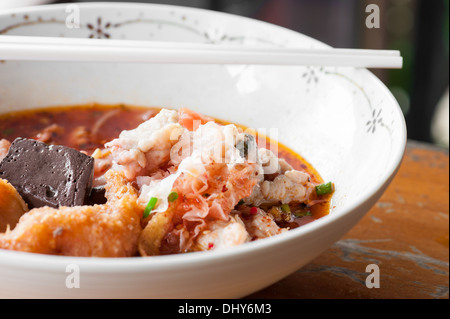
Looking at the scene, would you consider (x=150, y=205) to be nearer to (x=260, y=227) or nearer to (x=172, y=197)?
(x=172, y=197)

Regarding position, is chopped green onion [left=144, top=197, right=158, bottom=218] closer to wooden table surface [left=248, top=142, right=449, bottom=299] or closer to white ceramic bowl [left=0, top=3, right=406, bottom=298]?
white ceramic bowl [left=0, top=3, right=406, bottom=298]

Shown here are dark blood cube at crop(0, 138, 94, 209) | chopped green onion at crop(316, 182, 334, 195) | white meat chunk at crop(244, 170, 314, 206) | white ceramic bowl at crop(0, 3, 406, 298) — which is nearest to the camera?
white ceramic bowl at crop(0, 3, 406, 298)

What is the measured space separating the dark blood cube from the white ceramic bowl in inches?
11.6

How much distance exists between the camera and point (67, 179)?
4.01 feet

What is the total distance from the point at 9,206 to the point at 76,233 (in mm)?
233

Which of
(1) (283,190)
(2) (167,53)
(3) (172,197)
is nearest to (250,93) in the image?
(2) (167,53)

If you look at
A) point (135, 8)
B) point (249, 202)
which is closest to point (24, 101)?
point (135, 8)

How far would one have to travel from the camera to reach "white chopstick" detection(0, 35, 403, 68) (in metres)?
1.39

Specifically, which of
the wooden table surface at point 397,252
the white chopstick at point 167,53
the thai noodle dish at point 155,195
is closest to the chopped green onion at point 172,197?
the thai noodle dish at point 155,195

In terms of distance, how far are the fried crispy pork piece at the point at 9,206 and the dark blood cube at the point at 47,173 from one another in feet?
0.11

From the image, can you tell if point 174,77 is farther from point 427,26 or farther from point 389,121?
point 427,26

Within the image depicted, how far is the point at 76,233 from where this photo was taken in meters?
0.99

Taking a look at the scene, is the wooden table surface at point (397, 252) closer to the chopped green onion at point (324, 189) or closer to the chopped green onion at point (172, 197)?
the chopped green onion at point (324, 189)

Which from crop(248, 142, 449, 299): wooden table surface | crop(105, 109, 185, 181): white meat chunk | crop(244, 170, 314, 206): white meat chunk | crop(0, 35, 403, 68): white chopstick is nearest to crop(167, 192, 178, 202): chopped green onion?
crop(105, 109, 185, 181): white meat chunk
